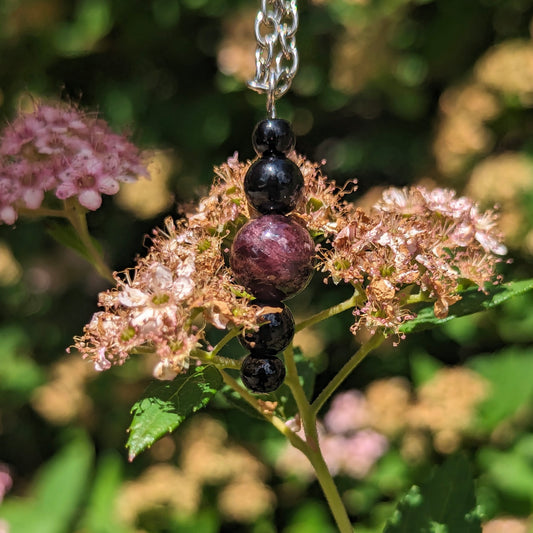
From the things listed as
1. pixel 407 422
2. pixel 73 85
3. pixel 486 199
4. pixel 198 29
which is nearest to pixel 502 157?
pixel 486 199

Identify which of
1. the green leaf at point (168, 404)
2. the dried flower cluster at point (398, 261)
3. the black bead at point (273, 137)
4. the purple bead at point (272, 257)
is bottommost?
the green leaf at point (168, 404)

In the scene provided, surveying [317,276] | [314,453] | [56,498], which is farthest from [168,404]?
[56,498]

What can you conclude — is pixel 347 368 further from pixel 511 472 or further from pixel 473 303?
pixel 511 472

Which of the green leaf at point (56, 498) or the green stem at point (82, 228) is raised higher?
the green leaf at point (56, 498)

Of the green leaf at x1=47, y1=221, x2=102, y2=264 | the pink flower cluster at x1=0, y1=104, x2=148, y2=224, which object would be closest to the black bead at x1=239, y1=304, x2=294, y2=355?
the pink flower cluster at x1=0, y1=104, x2=148, y2=224

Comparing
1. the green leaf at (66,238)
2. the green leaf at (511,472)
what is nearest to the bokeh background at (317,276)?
the green leaf at (511,472)

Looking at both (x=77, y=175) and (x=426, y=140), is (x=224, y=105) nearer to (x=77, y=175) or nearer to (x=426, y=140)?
(x=426, y=140)

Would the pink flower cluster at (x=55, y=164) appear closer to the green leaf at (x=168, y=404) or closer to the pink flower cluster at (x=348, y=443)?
the green leaf at (x=168, y=404)
